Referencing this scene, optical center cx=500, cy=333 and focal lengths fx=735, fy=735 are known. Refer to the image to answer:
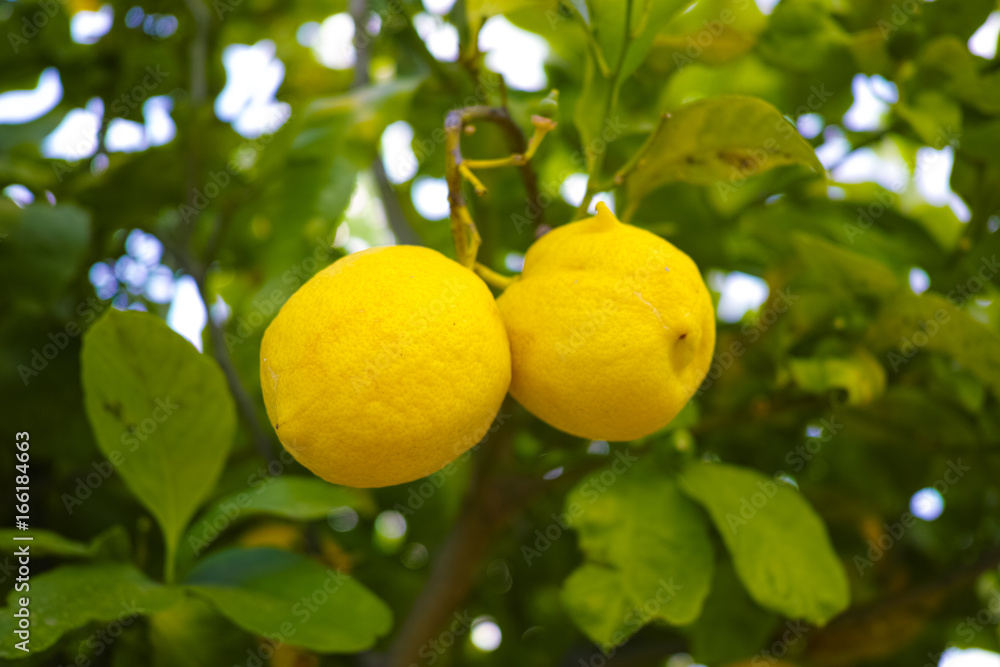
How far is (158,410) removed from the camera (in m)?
0.73

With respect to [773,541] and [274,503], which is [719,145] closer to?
[773,541]

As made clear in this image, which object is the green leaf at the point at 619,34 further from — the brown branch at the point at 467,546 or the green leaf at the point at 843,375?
the brown branch at the point at 467,546

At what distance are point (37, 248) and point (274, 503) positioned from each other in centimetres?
45

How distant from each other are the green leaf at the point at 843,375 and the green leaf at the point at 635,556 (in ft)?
0.57

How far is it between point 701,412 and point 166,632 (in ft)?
2.44

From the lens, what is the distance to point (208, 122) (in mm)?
1070

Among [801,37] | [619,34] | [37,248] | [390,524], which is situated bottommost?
[390,524]

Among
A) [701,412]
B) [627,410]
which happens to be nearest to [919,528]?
[701,412]

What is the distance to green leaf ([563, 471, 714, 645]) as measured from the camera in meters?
0.68

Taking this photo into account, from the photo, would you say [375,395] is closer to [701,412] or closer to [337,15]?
[701,412]

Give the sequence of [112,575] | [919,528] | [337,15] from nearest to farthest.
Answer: [112,575], [919,528], [337,15]

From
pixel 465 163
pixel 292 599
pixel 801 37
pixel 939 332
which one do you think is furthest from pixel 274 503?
pixel 801 37

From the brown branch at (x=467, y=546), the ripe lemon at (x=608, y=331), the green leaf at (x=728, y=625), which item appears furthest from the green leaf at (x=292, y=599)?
the green leaf at (x=728, y=625)

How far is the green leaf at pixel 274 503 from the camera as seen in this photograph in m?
0.77
